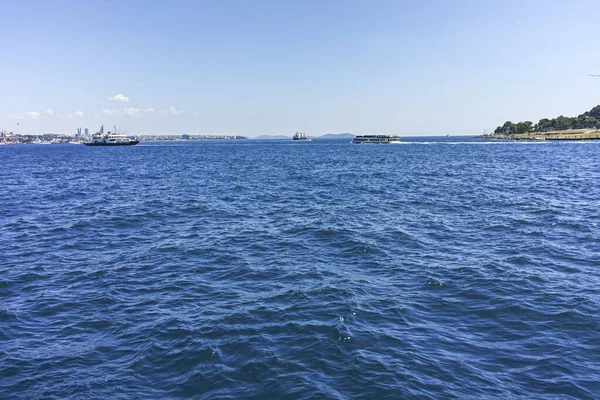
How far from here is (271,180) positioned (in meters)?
66.4

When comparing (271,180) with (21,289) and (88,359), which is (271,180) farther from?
(88,359)

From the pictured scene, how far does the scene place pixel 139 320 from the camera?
624 inches

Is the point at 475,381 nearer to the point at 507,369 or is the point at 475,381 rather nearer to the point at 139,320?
the point at 507,369

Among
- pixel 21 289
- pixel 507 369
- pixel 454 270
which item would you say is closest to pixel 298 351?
pixel 507 369

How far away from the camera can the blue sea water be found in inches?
465

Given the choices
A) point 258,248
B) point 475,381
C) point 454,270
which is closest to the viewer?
point 475,381

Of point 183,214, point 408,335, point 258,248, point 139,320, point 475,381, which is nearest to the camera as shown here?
point 475,381

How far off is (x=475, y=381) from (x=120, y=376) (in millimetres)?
11127

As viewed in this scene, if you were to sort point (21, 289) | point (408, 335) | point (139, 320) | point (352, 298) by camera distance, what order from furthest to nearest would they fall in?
point (21, 289) < point (352, 298) < point (139, 320) < point (408, 335)

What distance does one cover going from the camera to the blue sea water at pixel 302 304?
1182cm

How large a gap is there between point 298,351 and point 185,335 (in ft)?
14.7

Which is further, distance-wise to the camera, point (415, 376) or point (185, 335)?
point (185, 335)

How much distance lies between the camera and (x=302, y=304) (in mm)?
17188

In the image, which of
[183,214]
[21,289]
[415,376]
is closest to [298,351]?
[415,376]
